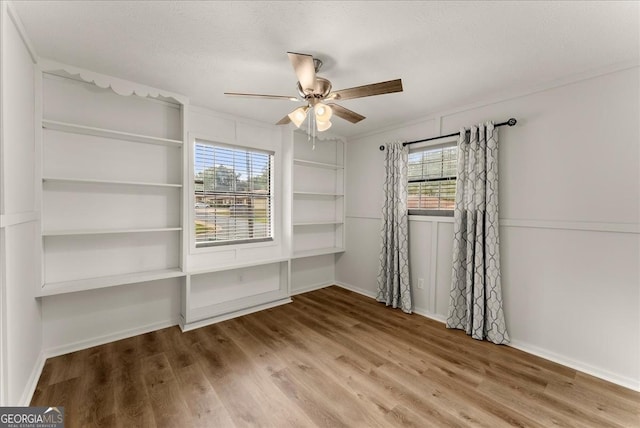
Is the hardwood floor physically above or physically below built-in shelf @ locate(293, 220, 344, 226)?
below

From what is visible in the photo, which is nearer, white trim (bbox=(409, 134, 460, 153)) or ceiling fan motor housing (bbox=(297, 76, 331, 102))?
ceiling fan motor housing (bbox=(297, 76, 331, 102))

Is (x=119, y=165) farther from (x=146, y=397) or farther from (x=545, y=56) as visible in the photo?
(x=545, y=56)

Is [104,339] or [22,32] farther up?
[22,32]

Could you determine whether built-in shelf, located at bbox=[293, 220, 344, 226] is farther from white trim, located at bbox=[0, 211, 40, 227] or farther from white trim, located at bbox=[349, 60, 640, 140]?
white trim, located at bbox=[0, 211, 40, 227]

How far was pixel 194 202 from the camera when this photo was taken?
314cm

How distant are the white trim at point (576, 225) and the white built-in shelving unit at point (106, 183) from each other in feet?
11.2

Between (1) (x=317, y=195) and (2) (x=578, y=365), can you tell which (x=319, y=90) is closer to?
(1) (x=317, y=195)

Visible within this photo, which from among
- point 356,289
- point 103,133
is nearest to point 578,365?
point 356,289

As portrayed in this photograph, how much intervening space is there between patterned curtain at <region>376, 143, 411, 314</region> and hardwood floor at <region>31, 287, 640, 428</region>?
0.70 meters

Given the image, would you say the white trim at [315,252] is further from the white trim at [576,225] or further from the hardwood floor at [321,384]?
the white trim at [576,225]

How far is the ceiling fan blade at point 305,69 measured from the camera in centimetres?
161

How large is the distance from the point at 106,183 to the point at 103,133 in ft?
1.53

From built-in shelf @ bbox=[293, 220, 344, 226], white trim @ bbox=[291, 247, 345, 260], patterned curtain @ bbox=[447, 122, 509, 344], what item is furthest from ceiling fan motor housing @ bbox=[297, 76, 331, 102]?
white trim @ bbox=[291, 247, 345, 260]

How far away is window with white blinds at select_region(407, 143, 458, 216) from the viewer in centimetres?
322
